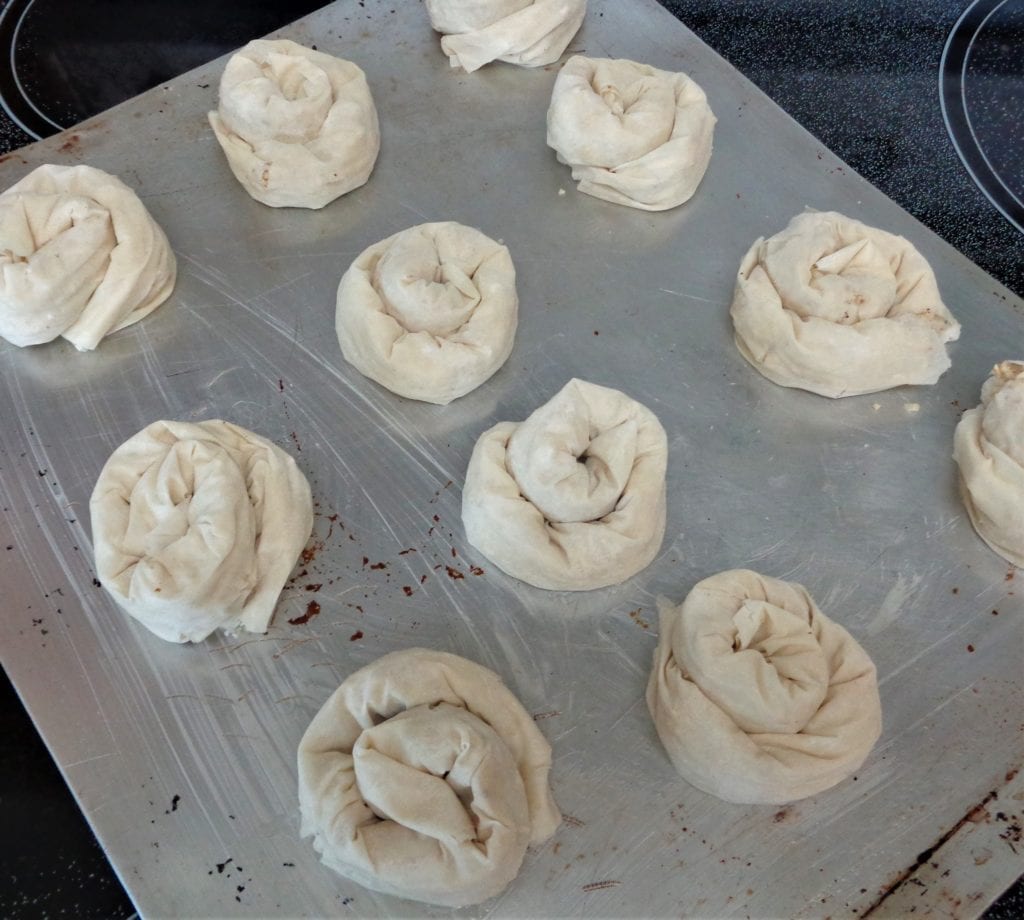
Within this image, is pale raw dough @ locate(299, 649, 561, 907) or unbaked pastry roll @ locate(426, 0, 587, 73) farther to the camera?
unbaked pastry roll @ locate(426, 0, 587, 73)

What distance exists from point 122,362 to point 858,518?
177 centimetres

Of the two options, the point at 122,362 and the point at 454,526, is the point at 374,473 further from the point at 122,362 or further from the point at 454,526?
the point at 122,362

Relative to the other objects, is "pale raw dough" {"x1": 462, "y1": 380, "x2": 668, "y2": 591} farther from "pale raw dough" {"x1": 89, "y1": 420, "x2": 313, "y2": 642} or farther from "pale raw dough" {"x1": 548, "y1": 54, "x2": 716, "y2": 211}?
"pale raw dough" {"x1": 548, "y1": 54, "x2": 716, "y2": 211}

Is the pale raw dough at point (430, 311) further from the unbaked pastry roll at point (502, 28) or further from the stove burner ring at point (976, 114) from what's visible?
the stove burner ring at point (976, 114)

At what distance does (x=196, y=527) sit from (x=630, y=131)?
144 cm

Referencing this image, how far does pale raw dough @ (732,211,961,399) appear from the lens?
205cm

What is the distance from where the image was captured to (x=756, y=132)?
2572 mm

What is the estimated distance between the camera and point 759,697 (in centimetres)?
164

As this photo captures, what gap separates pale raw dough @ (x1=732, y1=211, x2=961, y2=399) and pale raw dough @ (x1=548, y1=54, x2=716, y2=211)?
0.32m

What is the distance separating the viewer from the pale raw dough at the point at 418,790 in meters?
1.49

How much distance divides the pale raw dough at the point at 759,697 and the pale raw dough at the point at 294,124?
1.40 m

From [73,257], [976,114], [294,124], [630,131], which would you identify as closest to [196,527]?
[73,257]

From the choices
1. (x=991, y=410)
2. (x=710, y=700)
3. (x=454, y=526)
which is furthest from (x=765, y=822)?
(x=991, y=410)

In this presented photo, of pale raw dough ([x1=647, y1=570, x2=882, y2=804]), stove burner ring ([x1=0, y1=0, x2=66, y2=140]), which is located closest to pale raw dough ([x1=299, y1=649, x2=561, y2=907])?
pale raw dough ([x1=647, y1=570, x2=882, y2=804])
